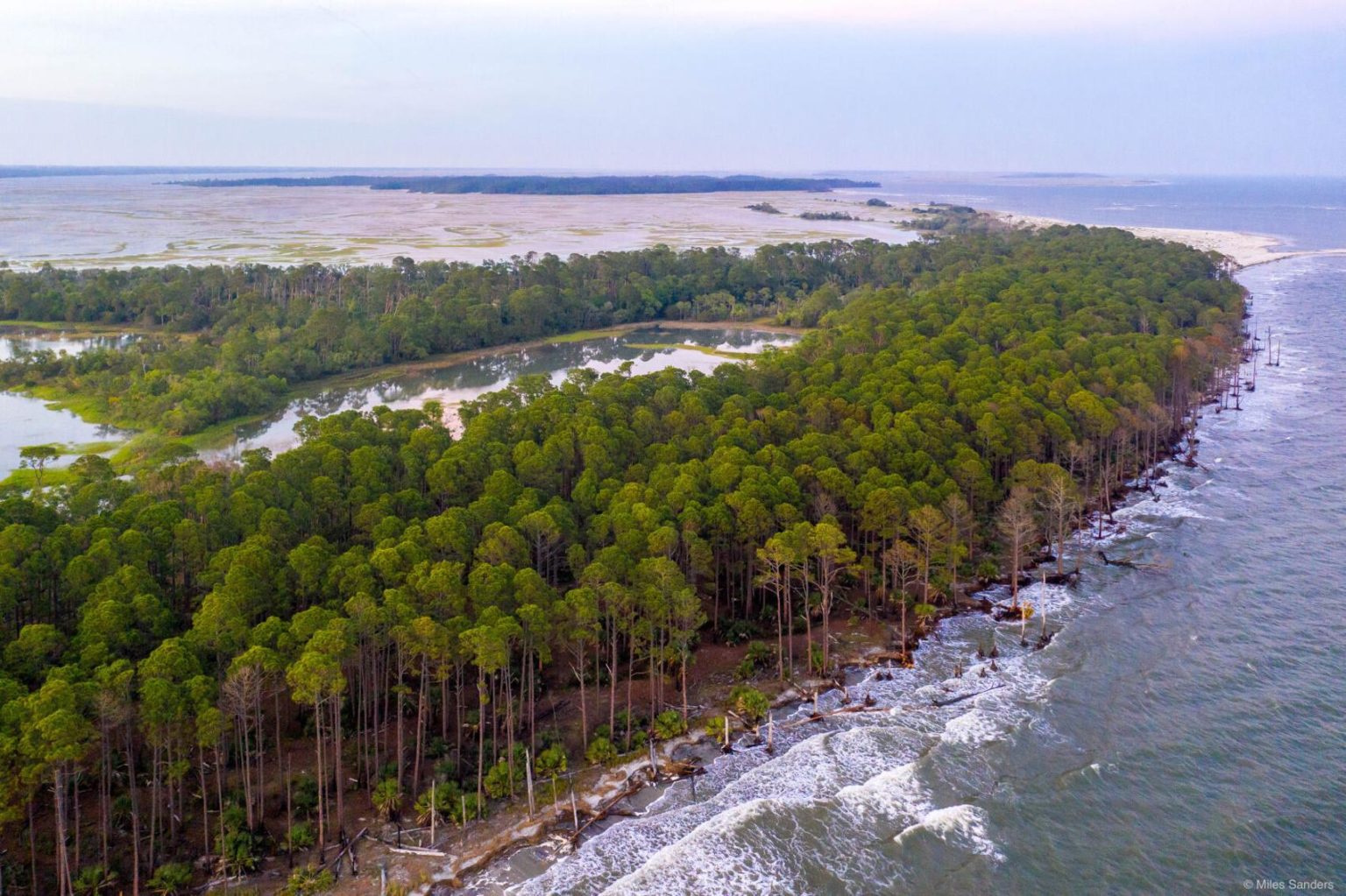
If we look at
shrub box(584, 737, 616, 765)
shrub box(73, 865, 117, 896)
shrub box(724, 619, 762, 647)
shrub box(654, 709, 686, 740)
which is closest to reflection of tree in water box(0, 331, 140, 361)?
shrub box(73, 865, 117, 896)

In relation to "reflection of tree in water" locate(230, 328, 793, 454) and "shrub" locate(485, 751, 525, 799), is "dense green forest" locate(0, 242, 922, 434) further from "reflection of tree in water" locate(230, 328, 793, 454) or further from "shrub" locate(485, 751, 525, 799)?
"shrub" locate(485, 751, 525, 799)

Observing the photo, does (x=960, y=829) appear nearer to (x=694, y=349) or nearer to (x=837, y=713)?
(x=837, y=713)

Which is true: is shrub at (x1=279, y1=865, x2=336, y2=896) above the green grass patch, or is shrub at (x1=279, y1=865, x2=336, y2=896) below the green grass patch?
below

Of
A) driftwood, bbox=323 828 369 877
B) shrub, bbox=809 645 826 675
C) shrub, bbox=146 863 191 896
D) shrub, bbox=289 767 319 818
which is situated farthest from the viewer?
shrub, bbox=809 645 826 675

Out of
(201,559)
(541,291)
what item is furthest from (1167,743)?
(541,291)

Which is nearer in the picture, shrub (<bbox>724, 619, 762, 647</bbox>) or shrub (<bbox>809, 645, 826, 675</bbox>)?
shrub (<bbox>809, 645, 826, 675</bbox>)

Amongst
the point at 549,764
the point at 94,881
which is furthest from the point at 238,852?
the point at 549,764

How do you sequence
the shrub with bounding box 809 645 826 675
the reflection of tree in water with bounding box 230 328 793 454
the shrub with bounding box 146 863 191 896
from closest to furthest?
the shrub with bounding box 146 863 191 896
the shrub with bounding box 809 645 826 675
the reflection of tree in water with bounding box 230 328 793 454
